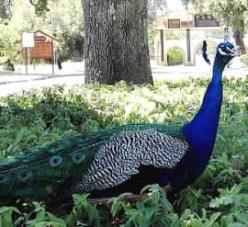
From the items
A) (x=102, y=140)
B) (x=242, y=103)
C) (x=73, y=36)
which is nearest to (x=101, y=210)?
(x=102, y=140)

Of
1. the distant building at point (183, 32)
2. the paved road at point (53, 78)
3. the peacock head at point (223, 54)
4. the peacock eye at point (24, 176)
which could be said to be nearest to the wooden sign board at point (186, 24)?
the distant building at point (183, 32)

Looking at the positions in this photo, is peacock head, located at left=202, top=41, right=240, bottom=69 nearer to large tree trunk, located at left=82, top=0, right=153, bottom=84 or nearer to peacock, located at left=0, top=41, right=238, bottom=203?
peacock, located at left=0, top=41, right=238, bottom=203

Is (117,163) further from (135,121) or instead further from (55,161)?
(135,121)

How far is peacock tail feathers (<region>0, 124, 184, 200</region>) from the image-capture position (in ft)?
10.1

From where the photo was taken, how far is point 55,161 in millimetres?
3150

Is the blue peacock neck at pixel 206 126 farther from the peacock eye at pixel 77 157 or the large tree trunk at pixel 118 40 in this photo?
the large tree trunk at pixel 118 40

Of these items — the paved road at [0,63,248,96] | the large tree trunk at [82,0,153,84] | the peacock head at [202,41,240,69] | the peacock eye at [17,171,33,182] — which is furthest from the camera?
the paved road at [0,63,248,96]

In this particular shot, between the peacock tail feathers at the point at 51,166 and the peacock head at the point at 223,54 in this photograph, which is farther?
the peacock head at the point at 223,54

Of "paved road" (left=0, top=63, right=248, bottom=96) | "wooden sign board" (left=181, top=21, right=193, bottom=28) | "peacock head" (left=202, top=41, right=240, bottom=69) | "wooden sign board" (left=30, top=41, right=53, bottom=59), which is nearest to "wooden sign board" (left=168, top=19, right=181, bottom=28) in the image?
"wooden sign board" (left=181, top=21, right=193, bottom=28)

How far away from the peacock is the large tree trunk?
585 cm

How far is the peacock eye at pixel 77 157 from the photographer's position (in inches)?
123

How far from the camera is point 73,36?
139 ft

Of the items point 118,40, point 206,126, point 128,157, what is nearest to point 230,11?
point 118,40

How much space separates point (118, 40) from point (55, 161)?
6.14 m
